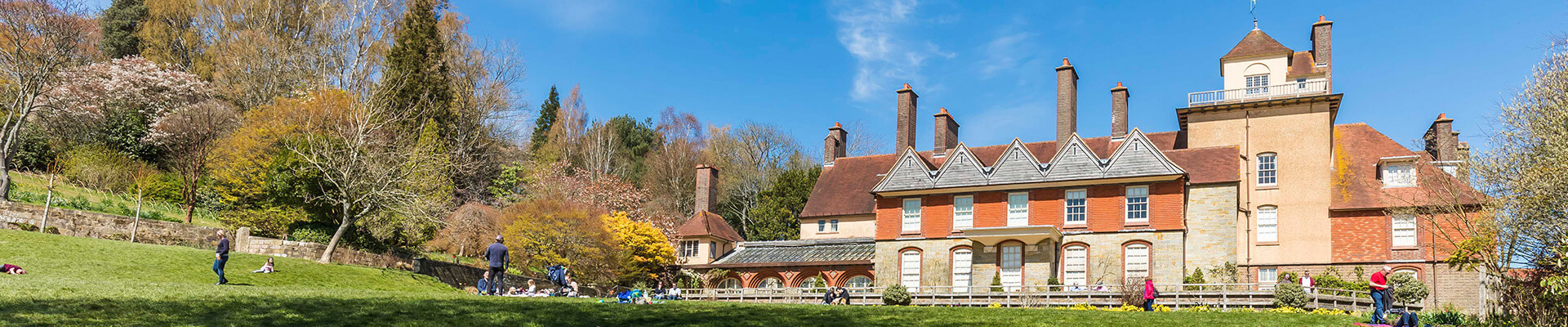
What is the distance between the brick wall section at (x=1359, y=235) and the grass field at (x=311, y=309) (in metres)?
20.1

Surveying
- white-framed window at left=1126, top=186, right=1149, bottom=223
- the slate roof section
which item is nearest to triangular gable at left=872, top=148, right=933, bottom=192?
the slate roof section

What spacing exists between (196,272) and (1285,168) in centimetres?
3624

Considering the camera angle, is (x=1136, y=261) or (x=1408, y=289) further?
(x=1136, y=261)

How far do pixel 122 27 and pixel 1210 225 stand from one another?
2139 inches

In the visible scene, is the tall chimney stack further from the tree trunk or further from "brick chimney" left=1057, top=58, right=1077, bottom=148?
the tree trunk

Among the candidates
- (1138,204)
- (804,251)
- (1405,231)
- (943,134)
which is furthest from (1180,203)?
(804,251)

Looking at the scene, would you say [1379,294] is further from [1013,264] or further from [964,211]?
[964,211]

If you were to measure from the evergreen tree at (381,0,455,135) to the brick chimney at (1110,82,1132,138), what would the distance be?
2895 centimetres

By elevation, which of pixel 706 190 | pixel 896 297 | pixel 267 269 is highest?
pixel 706 190

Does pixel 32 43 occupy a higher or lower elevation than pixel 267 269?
higher

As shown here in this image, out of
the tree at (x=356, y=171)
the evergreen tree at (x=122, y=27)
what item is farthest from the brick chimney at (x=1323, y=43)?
the evergreen tree at (x=122, y=27)

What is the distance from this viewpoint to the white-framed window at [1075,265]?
36.4 meters

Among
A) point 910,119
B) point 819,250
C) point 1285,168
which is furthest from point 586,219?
point 1285,168

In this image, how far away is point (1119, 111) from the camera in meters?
42.9
